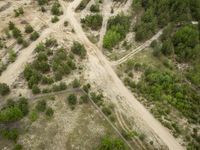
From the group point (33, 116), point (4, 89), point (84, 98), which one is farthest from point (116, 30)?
point (33, 116)

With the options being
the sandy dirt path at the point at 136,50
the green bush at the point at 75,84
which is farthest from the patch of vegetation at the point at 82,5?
the green bush at the point at 75,84

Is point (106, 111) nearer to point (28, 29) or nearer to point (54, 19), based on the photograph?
point (28, 29)

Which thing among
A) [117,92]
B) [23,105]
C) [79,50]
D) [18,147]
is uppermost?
[79,50]

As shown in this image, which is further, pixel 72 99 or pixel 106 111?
pixel 72 99

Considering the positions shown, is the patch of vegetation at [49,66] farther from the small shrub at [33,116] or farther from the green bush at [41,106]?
the small shrub at [33,116]

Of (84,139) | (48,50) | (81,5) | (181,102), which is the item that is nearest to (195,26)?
(181,102)

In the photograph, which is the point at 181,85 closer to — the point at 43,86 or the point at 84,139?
the point at 84,139

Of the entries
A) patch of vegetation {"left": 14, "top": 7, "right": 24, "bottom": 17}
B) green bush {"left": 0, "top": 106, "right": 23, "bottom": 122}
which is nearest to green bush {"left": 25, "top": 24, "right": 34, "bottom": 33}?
patch of vegetation {"left": 14, "top": 7, "right": 24, "bottom": 17}

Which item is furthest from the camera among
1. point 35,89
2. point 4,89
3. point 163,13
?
point 163,13
